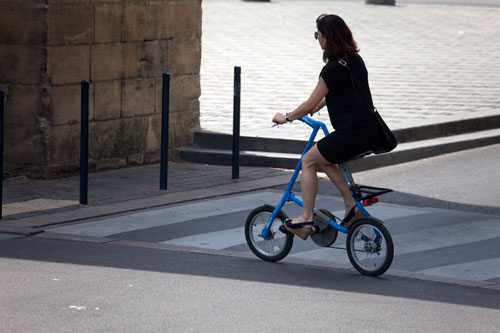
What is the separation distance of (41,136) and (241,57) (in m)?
10.4

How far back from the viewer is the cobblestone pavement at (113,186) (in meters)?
10.2

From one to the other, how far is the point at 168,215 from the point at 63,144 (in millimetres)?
2437

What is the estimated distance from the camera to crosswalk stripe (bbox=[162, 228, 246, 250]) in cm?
860

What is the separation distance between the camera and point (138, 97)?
12695mm

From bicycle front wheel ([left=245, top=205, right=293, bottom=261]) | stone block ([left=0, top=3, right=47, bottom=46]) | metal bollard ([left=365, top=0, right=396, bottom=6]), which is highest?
metal bollard ([left=365, top=0, right=396, bottom=6])

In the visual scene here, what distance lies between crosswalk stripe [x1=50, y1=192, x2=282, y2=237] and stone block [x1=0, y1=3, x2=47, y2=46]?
8.54 feet

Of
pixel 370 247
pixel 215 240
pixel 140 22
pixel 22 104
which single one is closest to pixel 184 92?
pixel 140 22

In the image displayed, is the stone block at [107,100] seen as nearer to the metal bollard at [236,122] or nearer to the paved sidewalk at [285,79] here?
the paved sidewalk at [285,79]

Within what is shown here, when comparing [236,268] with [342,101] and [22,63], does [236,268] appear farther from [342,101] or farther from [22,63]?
[22,63]

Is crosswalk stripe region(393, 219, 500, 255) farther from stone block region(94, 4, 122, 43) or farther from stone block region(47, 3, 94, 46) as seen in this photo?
stone block region(94, 4, 122, 43)

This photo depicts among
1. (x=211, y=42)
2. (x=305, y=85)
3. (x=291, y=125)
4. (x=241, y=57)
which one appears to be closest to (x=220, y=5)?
(x=211, y=42)

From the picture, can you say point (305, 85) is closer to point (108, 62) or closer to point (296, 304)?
point (108, 62)

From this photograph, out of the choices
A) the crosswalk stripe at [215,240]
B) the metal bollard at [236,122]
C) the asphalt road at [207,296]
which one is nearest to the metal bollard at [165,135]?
the metal bollard at [236,122]

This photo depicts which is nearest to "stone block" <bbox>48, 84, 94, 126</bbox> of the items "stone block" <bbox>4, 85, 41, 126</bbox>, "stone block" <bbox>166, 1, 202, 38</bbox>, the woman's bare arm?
"stone block" <bbox>4, 85, 41, 126</bbox>
